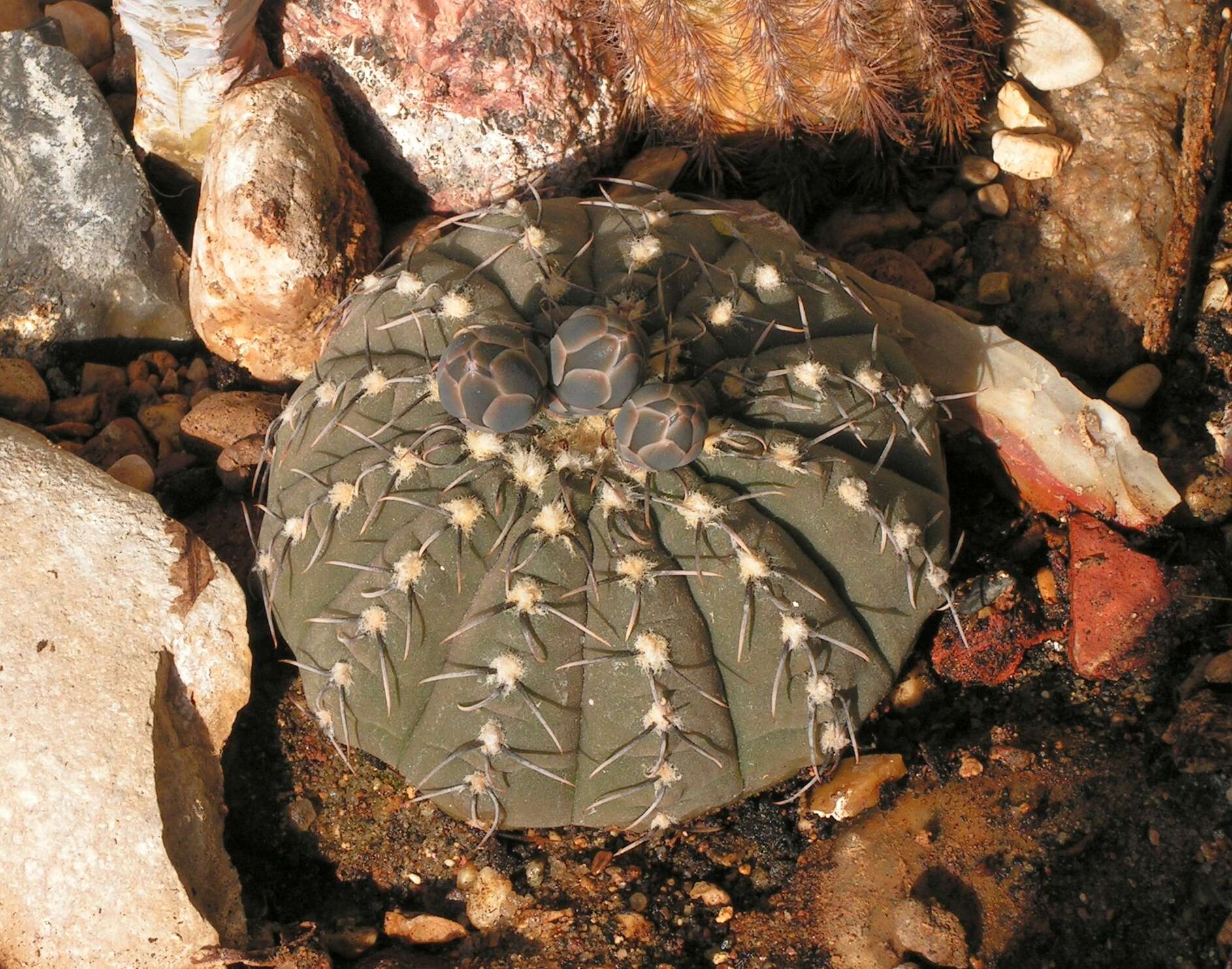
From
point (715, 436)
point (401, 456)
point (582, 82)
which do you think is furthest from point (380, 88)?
point (715, 436)

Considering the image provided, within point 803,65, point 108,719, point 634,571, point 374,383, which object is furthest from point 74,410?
point 803,65

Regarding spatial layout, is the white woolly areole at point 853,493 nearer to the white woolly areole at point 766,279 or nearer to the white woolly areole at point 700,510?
the white woolly areole at point 700,510

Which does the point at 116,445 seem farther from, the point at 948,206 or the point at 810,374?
the point at 948,206

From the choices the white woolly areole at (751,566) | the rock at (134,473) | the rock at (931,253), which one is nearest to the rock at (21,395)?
the rock at (134,473)

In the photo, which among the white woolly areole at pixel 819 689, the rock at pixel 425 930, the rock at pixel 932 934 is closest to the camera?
the white woolly areole at pixel 819 689

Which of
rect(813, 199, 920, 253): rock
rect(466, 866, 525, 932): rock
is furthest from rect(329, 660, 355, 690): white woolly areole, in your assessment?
rect(813, 199, 920, 253): rock

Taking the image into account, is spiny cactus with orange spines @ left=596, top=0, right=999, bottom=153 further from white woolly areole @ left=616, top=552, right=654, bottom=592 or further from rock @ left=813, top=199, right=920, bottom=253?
white woolly areole @ left=616, top=552, right=654, bottom=592

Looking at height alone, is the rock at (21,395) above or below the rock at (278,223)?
below
